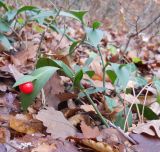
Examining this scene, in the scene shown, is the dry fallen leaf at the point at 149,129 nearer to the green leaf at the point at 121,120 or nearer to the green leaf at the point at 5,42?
the green leaf at the point at 121,120

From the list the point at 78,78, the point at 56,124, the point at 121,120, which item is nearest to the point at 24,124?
the point at 56,124

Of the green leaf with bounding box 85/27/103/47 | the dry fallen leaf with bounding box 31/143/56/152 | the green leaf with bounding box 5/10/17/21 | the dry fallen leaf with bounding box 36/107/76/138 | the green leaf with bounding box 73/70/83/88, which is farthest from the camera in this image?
the green leaf with bounding box 5/10/17/21

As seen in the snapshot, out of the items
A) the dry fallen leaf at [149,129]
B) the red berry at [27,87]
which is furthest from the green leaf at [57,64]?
the dry fallen leaf at [149,129]

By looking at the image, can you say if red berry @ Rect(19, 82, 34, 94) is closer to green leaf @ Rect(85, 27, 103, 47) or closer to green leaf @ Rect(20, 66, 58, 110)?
green leaf @ Rect(20, 66, 58, 110)

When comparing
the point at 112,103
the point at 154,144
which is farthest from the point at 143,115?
the point at 154,144

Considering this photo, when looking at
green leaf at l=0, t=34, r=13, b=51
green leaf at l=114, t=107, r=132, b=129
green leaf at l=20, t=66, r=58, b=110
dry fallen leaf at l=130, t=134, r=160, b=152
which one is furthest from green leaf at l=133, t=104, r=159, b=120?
green leaf at l=0, t=34, r=13, b=51

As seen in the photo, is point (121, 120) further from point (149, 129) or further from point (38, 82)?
point (38, 82)
